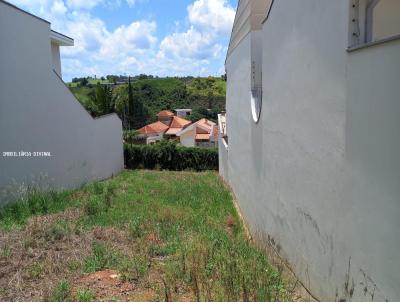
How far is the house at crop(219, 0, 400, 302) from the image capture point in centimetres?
247

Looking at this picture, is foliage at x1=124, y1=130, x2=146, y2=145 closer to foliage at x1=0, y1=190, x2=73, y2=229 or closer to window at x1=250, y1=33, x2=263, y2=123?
foliage at x1=0, y1=190, x2=73, y2=229

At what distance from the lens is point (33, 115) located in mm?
11289

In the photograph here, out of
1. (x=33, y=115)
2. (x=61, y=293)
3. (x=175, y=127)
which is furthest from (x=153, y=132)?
(x=61, y=293)

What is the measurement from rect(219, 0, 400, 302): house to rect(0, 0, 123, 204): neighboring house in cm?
771

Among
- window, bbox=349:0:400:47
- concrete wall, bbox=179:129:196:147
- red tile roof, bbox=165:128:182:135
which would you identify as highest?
window, bbox=349:0:400:47

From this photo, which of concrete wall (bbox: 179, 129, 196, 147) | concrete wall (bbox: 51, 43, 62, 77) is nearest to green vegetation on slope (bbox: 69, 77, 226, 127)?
concrete wall (bbox: 179, 129, 196, 147)

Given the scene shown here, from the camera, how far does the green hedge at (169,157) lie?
27.1 meters

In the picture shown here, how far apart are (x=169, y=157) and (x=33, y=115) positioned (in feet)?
55.9

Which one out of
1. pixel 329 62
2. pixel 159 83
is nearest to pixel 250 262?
pixel 329 62

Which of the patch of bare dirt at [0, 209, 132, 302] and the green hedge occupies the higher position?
the patch of bare dirt at [0, 209, 132, 302]

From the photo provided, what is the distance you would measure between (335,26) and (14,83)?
972 cm

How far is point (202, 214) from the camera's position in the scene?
30.8 feet

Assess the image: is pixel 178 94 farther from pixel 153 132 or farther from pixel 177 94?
pixel 153 132

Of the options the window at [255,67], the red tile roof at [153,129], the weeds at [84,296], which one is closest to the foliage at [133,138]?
the red tile roof at [153,129]
